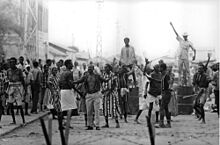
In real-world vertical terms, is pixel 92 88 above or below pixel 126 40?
below

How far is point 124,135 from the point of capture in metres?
8.69

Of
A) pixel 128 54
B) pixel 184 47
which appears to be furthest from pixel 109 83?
pixel 184 47

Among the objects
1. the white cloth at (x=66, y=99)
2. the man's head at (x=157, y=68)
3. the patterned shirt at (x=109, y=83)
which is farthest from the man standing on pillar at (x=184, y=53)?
the white cloth at (x=66, y=99)

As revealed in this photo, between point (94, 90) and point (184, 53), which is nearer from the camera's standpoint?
point (94, 90)

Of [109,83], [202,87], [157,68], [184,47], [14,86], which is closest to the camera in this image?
[14,86]

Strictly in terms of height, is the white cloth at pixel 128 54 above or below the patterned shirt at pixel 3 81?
above

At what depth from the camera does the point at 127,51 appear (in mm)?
12875

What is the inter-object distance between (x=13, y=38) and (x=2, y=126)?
14.1 ft

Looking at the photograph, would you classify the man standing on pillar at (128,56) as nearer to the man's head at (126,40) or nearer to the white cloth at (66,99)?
the man's head at (126,40)

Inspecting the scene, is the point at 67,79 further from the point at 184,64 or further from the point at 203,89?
the point at 184,64

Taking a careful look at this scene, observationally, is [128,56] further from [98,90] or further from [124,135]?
[124,135]

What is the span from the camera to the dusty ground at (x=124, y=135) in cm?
789

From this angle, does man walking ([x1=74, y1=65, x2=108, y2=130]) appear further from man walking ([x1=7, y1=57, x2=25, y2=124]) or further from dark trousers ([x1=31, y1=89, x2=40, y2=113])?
dark trousers ([x1=31, y1=89, x2=40, y2=113])

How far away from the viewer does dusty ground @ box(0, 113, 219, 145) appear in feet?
25.9
